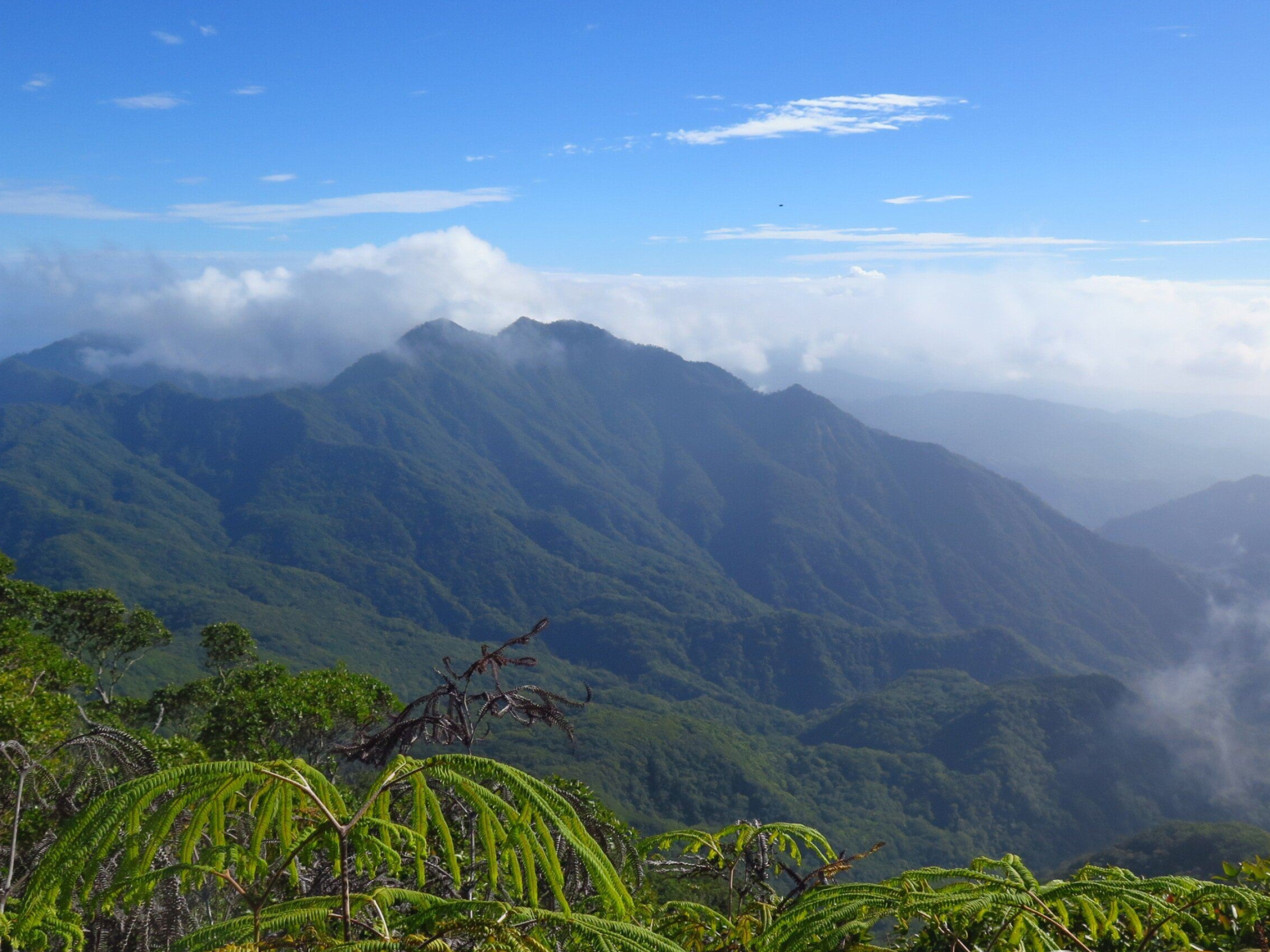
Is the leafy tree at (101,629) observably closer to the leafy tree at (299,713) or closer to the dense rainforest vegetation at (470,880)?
the leafy tree at (299,713)

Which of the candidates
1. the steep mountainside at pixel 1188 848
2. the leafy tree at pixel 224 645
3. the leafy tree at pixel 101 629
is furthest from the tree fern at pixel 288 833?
the steep mountainside at pixel 1188 848

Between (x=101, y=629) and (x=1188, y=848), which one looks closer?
(x=101, y=629)

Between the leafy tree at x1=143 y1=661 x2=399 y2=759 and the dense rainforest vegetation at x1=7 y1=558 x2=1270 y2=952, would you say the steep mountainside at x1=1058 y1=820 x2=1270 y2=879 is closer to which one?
the leafy tree at x1=143 y1=661 x2=399 y2=759

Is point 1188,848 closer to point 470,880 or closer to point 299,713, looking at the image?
point 299,713

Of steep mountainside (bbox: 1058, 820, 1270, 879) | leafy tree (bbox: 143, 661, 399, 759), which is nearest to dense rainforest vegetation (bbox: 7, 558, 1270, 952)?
leafy tree (bbox: 143, 661, 399, 759)

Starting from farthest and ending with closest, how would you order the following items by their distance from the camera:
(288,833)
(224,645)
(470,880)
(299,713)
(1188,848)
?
(1188,848), (224,645), (299,713), (470,880), (288,833)

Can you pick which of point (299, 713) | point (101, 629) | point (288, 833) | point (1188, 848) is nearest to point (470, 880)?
point (288, 833)

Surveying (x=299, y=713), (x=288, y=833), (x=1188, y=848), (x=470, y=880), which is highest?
(x=288, y=833)

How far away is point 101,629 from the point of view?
3969 centimetres

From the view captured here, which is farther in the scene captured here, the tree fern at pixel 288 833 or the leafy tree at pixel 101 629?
the leafy tree at pixel 101 629

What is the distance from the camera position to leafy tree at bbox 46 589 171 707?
38.1m

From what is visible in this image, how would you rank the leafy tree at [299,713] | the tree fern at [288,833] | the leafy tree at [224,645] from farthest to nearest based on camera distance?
the leafy tree at [224,645], the leafy tree at [299,713], the tree fern at [288,833]

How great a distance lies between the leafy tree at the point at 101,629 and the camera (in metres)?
38.1

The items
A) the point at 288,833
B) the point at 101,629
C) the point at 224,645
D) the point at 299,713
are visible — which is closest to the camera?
the point at 288,833
